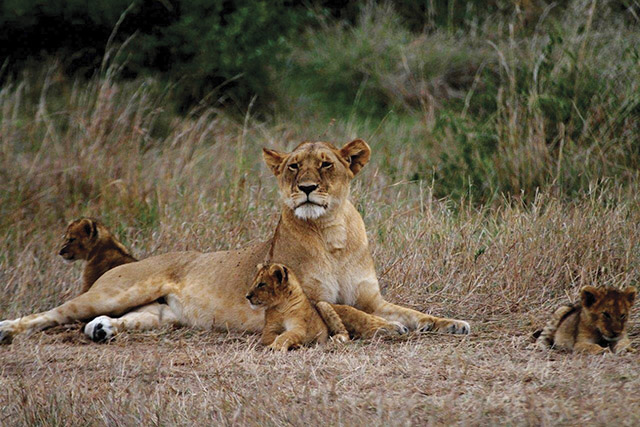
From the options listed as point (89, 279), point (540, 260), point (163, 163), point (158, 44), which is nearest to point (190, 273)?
point (89, 279)

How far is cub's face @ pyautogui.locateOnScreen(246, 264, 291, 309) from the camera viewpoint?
5887 mm

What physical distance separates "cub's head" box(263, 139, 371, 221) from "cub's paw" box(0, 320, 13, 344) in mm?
1934

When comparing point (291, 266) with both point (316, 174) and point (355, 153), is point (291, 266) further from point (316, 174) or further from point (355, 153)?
point (355, 153)

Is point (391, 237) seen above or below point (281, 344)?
above

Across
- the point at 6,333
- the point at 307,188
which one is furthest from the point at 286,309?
the point at 6,333

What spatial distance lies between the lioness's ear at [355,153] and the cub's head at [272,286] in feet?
2.89

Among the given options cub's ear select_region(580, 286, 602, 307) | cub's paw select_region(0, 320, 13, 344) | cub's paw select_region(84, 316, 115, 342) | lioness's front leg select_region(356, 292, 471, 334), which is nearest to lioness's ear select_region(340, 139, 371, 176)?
lioness's front leg select_region(356, 292, 471, 334)

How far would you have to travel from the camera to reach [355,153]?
637 centimetres

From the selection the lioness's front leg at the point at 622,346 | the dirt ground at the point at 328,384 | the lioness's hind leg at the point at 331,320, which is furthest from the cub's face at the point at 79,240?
the lioness's front leg at the point at 622,346

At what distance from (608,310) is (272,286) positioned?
189 cm

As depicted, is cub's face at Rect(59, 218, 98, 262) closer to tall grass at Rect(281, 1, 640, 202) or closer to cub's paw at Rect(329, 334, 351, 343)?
cub's paw at Rect(329, 334, 351, 343)

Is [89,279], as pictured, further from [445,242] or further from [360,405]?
[360,405]

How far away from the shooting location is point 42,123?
39.4 ft

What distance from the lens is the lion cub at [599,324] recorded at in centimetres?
521
